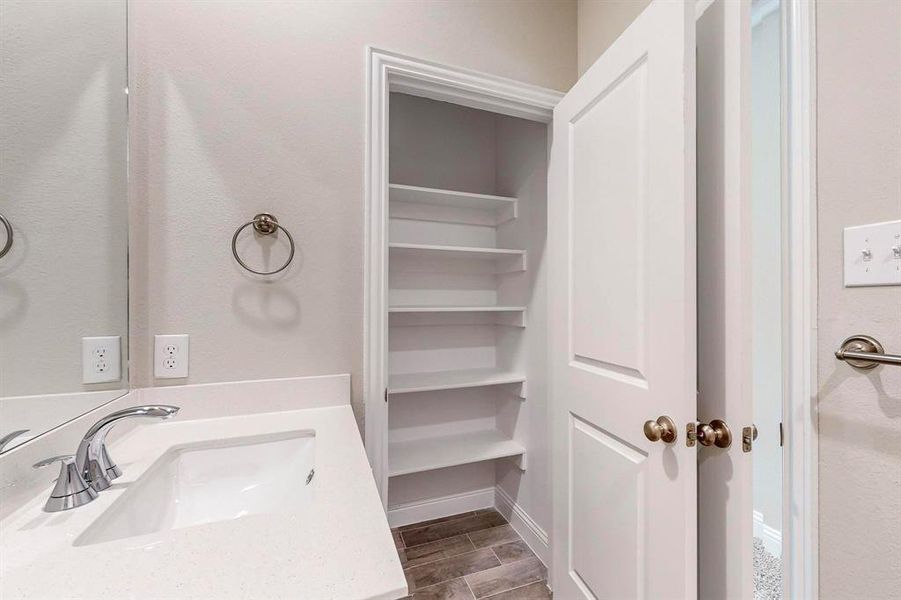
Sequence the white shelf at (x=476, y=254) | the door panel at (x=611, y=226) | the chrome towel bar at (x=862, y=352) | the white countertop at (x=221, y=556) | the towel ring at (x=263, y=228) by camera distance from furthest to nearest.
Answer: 1. the white shelf at (x=476, y=254)
2. the towel ring at (x=263, y=228)
3. the door panel at (x=611, y=226)
4. the chrome towel bar at (x=862, y=352)
5. the white countertop at (x=221, y=556)

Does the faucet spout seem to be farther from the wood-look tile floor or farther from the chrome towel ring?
the wood-look tile floor

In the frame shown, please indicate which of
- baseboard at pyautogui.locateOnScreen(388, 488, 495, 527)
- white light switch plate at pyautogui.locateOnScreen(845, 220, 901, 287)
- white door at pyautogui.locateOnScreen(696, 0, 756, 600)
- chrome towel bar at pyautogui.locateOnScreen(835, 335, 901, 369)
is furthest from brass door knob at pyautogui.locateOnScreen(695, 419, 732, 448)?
baseboard at pyautogui.locateOnScreen(388, 488, 495, 527)

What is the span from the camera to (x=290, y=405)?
1.18 meters

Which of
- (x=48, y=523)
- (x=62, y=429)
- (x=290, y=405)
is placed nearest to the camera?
(x=48, y=523)

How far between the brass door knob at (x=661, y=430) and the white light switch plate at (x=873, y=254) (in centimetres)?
49

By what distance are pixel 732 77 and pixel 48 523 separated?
156 cm

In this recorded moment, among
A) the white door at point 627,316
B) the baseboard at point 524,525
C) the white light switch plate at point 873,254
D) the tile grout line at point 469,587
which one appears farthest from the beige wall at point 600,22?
the tile grout line at point 469,587

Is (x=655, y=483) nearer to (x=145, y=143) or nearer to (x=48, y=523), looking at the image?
(x=48, y=523)

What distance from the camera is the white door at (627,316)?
86 centimetres

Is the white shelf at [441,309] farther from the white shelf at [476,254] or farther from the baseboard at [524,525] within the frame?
the baseboard at [524,525]

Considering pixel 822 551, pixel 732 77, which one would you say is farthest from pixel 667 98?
pixel 822 551

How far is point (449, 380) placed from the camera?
197 centimetres

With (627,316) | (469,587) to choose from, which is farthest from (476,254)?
(469,587)

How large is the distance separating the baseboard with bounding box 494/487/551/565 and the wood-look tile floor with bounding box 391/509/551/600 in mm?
31
